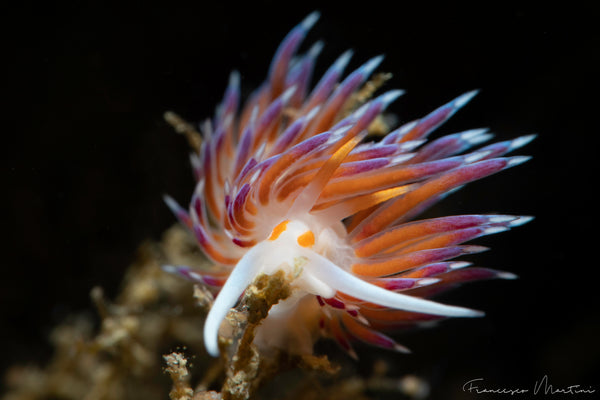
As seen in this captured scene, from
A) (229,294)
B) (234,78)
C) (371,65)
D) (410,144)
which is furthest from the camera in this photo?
(234,78)

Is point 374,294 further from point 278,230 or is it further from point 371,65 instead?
point 371,65

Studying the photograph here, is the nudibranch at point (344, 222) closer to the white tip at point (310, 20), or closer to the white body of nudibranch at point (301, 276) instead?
the white body of nudibranch at point (301, 276)

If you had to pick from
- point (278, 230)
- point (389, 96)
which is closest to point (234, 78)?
point (389, 96)

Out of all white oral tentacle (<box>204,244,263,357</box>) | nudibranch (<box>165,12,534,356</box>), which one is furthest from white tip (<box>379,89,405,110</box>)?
white oral tentacle (<box>204,244,263,357</box>)

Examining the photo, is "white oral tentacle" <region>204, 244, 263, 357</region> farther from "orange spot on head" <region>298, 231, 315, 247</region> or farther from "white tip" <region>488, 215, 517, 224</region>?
"white tip" <region>488, 215, 517, 224</region>

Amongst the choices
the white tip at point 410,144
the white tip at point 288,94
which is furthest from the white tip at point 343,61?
the white tip at point 410,144

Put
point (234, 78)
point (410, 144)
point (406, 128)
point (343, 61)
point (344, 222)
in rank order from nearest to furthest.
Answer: point (410, 144) < point (406, 128) < point (344, 222) < point (343, 61) < point (234, 78)
